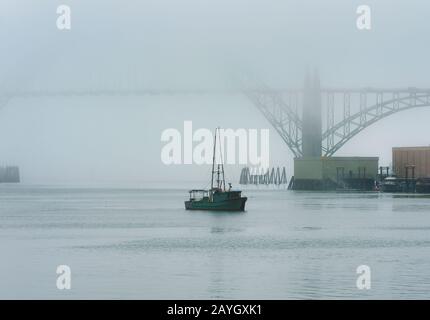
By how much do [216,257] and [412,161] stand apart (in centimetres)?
10794

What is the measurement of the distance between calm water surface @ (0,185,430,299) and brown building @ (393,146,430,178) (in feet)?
233

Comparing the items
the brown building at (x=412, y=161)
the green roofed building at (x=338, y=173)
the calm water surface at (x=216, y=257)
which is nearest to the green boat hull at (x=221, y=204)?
the calm water surface at (x=216, y=257)

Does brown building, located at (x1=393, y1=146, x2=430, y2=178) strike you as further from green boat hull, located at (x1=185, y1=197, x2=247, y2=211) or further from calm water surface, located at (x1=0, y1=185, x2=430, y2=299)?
calm water surface, located at (x1=0, y1=185, x2=430, y2=299)

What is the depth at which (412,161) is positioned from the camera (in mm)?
149375

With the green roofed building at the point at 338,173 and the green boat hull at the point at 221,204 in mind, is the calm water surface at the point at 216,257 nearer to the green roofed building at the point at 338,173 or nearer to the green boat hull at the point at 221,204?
the green boat hull at the point at 221,204

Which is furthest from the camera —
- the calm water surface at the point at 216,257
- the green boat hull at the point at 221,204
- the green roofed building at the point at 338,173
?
the green roofed building at the point at 338,173

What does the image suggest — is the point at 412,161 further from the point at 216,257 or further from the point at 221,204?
the point at 216,257

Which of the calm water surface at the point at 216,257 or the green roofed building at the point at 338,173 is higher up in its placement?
the green roofed building at the point at 338,173

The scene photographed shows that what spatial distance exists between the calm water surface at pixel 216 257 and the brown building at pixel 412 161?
71119 mm

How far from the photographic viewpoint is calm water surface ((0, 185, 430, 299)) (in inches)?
1310

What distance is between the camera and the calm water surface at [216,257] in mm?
33281

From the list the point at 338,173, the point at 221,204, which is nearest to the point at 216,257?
the point at 221,204
